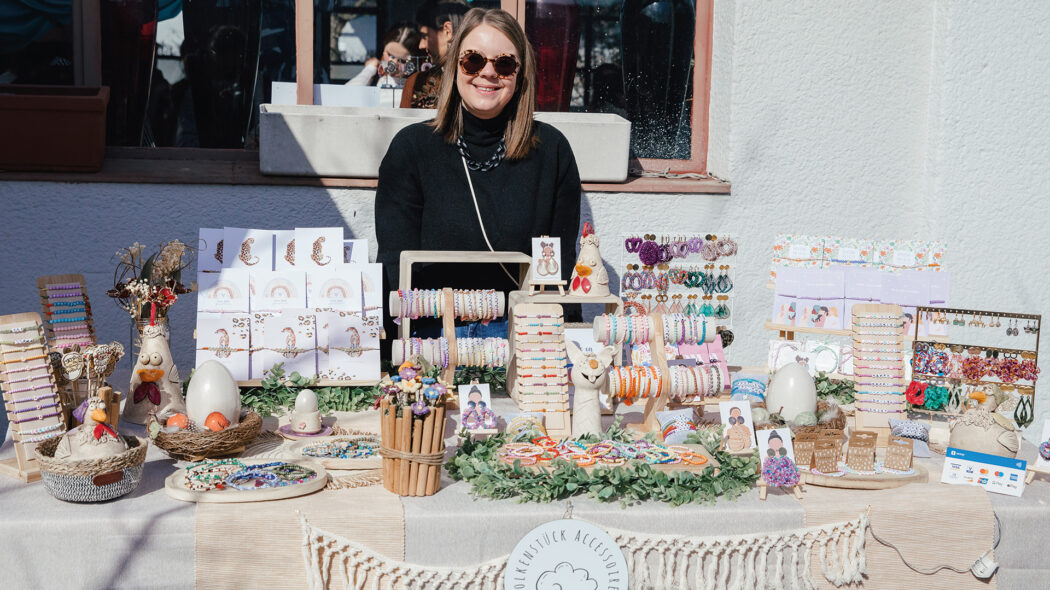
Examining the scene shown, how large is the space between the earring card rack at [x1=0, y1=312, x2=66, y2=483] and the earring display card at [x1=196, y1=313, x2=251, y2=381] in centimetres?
60

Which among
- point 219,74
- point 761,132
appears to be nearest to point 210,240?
point 219,74

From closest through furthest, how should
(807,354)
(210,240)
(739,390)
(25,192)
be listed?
1. (739,390)
2. (210,240)
3. (807,354)
4. (25,192)

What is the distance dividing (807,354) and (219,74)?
9.74ft

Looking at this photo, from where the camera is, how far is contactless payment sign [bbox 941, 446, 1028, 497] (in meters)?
2.27

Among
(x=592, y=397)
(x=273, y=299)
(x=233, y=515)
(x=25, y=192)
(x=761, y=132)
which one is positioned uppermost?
(x=761, y=132)

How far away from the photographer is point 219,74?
442cm

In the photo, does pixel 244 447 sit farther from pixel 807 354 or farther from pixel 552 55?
pixel 552 55

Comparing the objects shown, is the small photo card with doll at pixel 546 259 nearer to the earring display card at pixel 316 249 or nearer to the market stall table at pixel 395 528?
the earring display card at pixel 316 249

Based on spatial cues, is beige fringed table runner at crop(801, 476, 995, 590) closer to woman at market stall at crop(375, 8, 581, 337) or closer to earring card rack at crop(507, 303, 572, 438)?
earring card rack at crop(507, 303, 572, 438)

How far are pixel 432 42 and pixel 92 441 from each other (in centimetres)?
284

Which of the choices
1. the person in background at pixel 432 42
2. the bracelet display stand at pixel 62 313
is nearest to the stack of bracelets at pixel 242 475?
the bracelet display stand at pixel 62 313

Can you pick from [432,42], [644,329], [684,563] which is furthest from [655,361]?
[432,42]

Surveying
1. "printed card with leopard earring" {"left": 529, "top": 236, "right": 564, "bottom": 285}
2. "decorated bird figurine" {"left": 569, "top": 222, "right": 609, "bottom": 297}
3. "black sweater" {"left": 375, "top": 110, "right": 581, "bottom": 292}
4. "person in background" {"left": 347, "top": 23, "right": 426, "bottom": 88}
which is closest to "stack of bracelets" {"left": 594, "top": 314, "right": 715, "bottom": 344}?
"decorated bird figurine" {"left": 569, "top": 222, "right": 609, "bottom": 297}

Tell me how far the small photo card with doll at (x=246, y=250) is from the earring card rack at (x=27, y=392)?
31.0 inches
